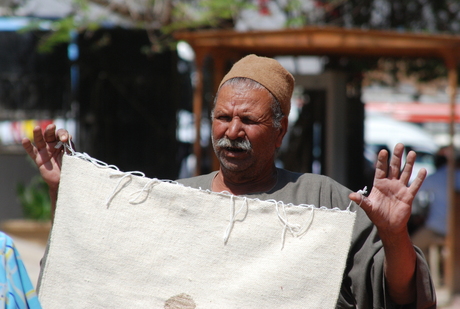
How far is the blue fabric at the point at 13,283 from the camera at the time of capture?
5.80ft

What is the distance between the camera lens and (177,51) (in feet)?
25.8

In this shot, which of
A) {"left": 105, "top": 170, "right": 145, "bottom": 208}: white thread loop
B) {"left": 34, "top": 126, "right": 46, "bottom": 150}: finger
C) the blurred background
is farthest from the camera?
the blurred background

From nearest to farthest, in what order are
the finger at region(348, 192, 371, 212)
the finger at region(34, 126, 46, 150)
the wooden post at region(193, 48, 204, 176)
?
the finger at region(348, 192, 371, 212), the finger at region(34, 126, 46, 150), the wooden post at region(193, 48, 204, 176)

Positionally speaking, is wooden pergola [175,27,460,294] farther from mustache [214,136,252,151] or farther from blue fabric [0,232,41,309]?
blue fabric [0,232,41,309]

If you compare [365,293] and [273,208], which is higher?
[273,208]

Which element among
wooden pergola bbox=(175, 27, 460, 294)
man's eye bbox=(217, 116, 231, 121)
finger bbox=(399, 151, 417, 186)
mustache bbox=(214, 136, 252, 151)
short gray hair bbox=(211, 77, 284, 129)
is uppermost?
wooden pergola bbox=(175, 27, 460, 294)

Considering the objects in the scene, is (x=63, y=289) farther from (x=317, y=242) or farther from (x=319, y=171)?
(x=319, y=171)

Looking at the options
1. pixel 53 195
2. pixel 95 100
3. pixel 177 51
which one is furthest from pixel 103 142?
pixel 53 195

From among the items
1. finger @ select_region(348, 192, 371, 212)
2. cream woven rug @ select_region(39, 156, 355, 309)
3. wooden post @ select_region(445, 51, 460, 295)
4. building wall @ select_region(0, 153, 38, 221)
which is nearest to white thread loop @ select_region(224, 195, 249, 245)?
cream woven rug @ select_region(39, 156, 355, 309)

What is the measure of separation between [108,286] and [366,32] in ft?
14.6

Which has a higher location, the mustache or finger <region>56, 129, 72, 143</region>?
finger <region>56, 129, 72, 143</region>

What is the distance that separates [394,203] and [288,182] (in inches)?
20.5

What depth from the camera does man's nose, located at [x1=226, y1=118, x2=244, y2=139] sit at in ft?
7.84

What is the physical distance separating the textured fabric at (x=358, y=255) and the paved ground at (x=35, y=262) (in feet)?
14.3
